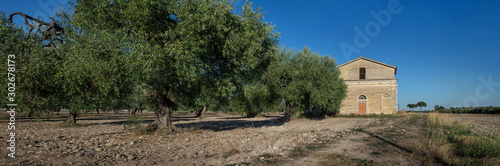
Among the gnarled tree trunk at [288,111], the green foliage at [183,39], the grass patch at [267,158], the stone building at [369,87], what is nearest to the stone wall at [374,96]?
the stone building at [369,87]

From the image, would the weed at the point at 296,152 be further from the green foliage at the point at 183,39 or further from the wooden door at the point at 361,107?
the wooden door at the point at 361,107

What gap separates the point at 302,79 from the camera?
26016 mm

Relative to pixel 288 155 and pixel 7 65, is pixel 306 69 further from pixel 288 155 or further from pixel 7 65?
pixel 7 65

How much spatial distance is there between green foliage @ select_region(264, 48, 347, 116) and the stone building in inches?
660

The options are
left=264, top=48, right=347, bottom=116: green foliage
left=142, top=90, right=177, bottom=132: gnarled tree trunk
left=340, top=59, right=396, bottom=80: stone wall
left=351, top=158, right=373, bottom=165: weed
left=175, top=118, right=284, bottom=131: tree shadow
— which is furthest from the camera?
left=340, top=59, right=396, bottom=80: stone wall

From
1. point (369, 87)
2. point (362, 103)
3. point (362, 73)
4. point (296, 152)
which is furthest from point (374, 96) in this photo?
point (296, 152)

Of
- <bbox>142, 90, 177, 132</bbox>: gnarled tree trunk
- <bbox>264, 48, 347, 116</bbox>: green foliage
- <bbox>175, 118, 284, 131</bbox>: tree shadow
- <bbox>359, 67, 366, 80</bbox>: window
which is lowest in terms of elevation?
<bbox>175, 118, 284, 131</bbox>: tree shadow

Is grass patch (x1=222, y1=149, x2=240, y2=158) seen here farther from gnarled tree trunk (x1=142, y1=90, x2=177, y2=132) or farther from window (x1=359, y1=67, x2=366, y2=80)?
window (x1=359, y1=67, x2=366, y2=80)

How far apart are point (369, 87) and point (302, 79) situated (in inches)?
878

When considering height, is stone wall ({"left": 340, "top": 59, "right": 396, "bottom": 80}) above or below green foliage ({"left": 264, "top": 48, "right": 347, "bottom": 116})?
above

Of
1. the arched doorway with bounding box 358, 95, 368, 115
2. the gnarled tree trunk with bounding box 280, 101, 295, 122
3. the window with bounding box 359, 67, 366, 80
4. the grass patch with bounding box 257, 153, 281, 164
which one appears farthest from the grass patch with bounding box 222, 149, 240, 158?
the window with bounding box 359, 67, 366, 80

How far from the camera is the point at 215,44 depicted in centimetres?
1179

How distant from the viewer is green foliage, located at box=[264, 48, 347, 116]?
974 inches

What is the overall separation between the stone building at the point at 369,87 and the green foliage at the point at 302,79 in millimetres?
16757
